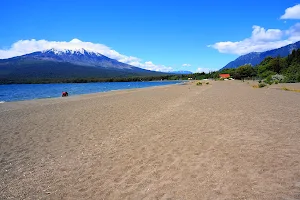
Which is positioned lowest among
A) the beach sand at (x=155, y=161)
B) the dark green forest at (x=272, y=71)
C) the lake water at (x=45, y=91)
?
the lake water at (x=45, y=91)

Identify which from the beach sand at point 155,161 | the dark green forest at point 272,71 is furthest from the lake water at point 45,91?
the dark green forest at point 272,71

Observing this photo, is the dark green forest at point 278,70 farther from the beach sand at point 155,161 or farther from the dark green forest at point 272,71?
the beach sand at point 155,161

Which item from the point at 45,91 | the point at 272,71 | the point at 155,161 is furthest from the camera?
the point at 272,71

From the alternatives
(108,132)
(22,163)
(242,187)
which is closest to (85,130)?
(108,132)

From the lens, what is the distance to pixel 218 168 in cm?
577

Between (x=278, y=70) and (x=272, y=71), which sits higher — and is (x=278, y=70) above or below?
above

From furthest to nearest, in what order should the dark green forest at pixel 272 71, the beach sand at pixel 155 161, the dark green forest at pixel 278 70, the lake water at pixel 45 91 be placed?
the dark green forest at pixel 272 71, the dark green forest at pixel 278 70, the lake water at pixel 45 91, the beach sand at pixel 155 161

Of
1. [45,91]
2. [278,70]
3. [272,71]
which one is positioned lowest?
[45,91]

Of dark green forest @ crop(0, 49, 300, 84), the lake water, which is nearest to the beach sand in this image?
the lake water

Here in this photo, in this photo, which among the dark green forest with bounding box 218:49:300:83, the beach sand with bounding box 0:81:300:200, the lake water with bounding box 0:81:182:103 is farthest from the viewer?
the dark green forest with bounding box 218:49:300:83

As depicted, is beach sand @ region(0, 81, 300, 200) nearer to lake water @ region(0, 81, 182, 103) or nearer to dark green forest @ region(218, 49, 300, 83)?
lake water @ region(0, 81, 182, 103)

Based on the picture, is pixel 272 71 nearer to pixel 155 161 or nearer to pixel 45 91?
pixel 45 91

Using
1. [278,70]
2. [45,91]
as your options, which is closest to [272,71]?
[278,70]

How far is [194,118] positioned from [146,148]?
217 inches
